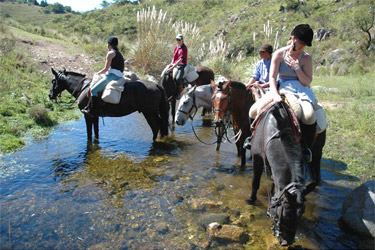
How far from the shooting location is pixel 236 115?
18.4 feet

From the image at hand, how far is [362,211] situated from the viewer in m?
3.65

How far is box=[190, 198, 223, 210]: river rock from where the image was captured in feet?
14.7

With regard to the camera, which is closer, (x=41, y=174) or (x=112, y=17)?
(x=41, y=174)

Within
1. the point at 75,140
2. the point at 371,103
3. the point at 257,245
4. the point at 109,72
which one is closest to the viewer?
the point at 257,245

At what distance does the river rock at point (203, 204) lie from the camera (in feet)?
14.7

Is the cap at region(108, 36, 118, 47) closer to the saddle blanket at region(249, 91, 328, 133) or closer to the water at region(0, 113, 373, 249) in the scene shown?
the water at region(0, 113, 373, 249)

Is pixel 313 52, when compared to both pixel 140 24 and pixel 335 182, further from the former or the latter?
pixel 335 182

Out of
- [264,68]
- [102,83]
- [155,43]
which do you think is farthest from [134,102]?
[155,43]

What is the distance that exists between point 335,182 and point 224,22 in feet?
139

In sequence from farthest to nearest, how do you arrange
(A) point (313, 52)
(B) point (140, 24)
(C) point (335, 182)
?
(A) point (313, 52) < (B) point (140, 24) < (C) point (335, 182)

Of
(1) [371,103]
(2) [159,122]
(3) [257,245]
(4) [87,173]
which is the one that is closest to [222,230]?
(3) [257,245]

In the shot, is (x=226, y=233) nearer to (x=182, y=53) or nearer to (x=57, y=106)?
(x=182, y=53)

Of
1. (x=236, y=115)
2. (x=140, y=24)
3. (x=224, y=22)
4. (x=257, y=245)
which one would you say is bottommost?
(x=257, y=245)

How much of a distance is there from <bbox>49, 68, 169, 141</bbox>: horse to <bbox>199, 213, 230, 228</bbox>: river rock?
3.62m
